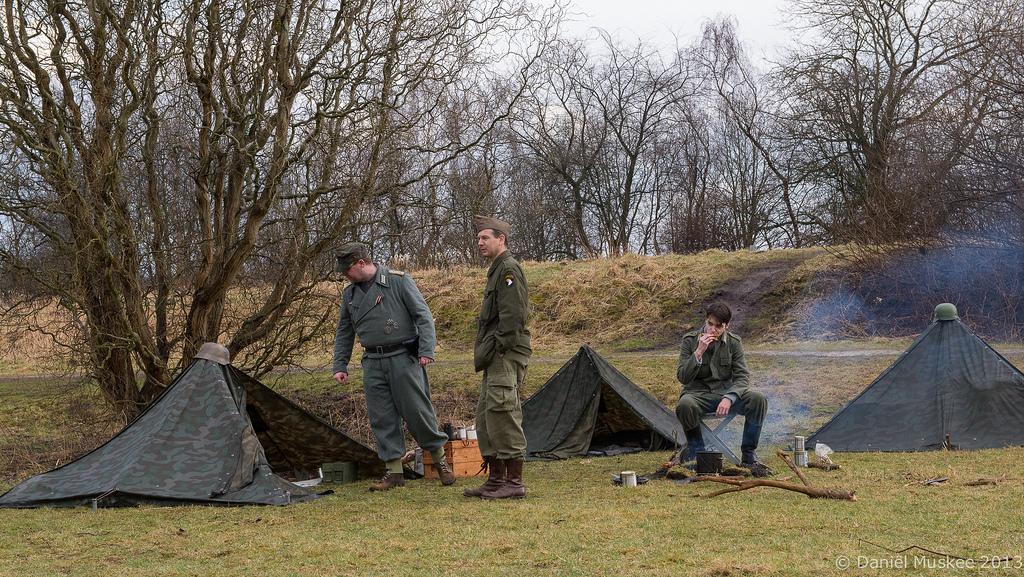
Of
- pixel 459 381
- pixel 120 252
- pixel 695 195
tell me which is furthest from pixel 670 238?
pixel 120 252

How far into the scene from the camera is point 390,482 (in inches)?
237

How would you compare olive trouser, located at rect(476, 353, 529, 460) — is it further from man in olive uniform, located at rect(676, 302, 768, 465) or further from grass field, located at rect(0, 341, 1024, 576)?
man in olive uniform, located at rect(676, 302, 768, 465)

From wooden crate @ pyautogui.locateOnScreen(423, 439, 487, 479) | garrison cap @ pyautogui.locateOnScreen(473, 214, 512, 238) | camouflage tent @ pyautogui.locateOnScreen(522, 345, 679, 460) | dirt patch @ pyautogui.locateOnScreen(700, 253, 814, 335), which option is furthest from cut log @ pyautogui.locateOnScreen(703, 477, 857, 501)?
dirt patch @ pyautogui.locateOnScreen(700, 253, 814, 335)

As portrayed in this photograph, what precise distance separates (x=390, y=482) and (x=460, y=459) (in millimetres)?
797

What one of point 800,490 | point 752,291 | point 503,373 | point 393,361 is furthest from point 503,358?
point 752,291

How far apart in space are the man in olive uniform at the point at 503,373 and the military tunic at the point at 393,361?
2.31 feet

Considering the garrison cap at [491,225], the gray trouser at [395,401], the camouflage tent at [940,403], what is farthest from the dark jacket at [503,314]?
the camouflage tent at [940,403]

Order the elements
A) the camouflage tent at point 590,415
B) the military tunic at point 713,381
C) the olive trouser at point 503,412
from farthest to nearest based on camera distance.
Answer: the camouflage tent at point 590,415
the military tunic at point 713,381
the olive trouser at point 503,412

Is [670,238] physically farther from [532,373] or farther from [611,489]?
[611,489]

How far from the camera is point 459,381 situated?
1170 centimetres

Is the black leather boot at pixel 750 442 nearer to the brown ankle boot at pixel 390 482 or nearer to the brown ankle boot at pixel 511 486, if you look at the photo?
the brown ankle boot at pixel 511 486

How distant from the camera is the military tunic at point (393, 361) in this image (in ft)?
19.9

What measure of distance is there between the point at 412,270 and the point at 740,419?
12.2 m

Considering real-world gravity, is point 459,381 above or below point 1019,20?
below
